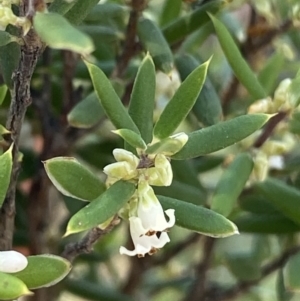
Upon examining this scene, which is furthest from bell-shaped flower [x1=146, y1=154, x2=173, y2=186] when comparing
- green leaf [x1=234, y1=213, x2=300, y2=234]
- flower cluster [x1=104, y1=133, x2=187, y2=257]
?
green leaf [x1=234, y1=213, x2=300, y2=234]

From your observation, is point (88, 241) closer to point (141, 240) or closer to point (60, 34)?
point (141, 240)

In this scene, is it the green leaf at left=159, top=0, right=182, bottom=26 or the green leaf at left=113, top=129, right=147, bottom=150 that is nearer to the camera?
the green leaf at left=113, top=129, right=147, bottom=150

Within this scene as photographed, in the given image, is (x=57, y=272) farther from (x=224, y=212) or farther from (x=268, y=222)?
(x=268, y=222)

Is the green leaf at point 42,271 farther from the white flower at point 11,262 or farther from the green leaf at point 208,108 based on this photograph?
the green leaf at point 208,108

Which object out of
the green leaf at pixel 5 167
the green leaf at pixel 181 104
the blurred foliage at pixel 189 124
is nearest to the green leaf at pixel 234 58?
the blurred foliage at pixel 189 124

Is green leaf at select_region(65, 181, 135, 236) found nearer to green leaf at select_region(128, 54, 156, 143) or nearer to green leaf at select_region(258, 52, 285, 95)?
green leaf at select_region(128, 54, 156, 143)

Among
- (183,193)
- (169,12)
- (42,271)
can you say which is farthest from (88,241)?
(169,12)
